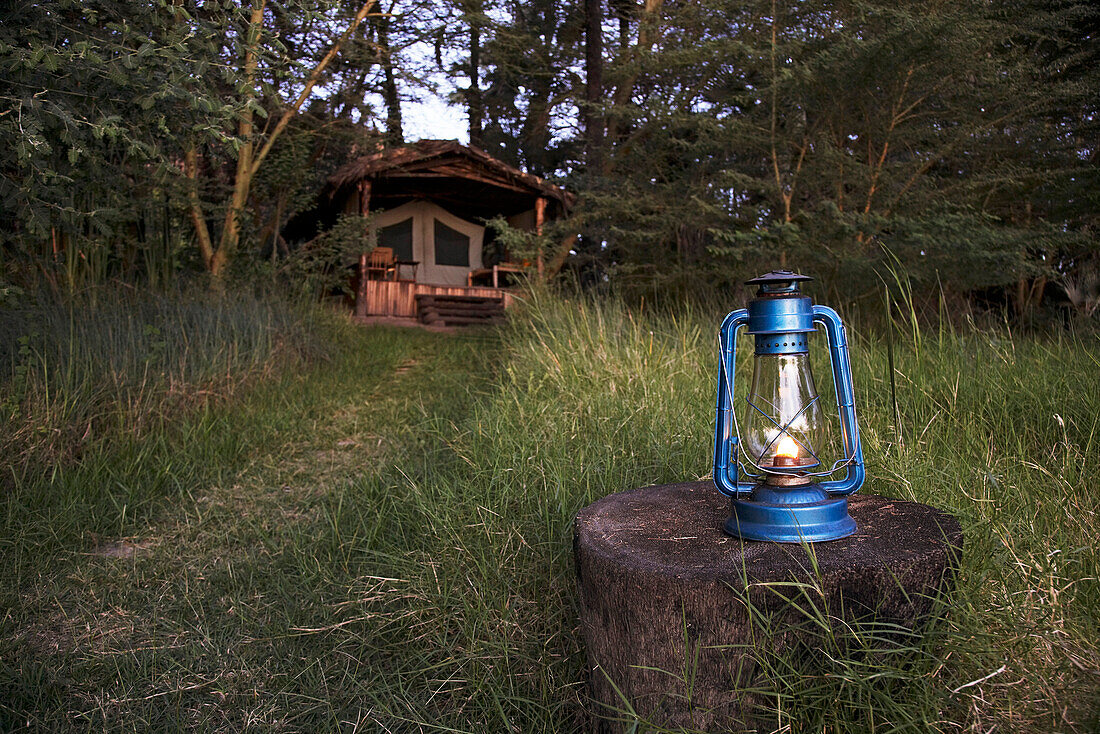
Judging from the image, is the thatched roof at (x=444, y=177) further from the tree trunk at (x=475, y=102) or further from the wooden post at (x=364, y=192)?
the tree trunk at (x=475, y=102)

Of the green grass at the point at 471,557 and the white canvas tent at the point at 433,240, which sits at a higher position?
the white canvas tent at the point at 433,240

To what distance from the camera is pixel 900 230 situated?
621 cm

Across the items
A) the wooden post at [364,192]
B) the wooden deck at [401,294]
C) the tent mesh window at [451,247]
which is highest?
the wooden post at [364,192]

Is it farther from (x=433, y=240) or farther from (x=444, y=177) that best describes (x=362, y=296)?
(x=433, y=240)

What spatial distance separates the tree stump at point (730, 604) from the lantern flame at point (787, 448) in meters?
0.23

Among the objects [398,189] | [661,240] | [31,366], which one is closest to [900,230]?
[661,240]

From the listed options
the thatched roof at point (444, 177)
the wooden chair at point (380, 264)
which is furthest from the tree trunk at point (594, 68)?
the wooden chair at point (380, 264)

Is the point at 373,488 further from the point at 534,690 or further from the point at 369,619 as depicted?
the point at 534,690

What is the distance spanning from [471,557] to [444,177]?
12.5 metres

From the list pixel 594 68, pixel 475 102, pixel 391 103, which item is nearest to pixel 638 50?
pixel 594 68

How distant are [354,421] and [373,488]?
2.01 metres

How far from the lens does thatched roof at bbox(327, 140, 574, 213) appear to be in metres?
12.8

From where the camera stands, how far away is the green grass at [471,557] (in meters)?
1.63

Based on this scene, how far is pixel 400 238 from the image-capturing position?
16.4 metres
